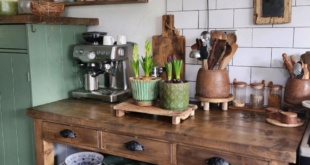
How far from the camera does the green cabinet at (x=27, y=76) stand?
2.01 m

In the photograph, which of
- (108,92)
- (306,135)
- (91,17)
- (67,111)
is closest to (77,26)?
(91,17)

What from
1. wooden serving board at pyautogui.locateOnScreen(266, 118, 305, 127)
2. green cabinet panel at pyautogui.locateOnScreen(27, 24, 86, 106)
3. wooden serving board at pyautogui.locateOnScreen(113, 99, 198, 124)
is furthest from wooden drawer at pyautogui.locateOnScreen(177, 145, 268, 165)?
green cabinet panel at pyautogui.locateOnScreen(27, 24, 86, 106)

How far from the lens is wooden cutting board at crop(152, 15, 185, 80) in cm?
212

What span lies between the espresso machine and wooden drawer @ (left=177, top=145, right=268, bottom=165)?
733mm

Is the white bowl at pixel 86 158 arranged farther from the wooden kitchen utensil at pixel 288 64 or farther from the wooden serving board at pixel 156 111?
the wooden kitchen utensil at pixel 288 64

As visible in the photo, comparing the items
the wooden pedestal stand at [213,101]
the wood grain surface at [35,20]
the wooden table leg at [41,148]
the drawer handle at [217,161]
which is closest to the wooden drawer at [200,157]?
the drawer handle at [217,161]

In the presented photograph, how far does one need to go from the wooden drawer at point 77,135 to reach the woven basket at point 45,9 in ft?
2.30

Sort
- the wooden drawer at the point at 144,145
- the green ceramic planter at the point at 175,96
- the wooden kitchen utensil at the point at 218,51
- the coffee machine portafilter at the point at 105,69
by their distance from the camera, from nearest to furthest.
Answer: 1. the wooden drawer at the point at 144,145
2. the green ceramic planter at the point at 175,96
3. the wooden kitchen utensil at the point at 218,51
4. the coffee machine portafilter at the point at 105,69

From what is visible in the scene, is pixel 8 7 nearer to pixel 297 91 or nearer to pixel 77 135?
pixel 77 135

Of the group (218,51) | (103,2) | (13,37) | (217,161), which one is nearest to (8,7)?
(13,37)

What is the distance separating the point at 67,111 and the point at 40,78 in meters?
0.35

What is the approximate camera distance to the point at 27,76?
6.60 ft

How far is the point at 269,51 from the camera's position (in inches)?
74.4

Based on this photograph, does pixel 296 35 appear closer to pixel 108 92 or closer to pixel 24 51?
pixel 108 92
